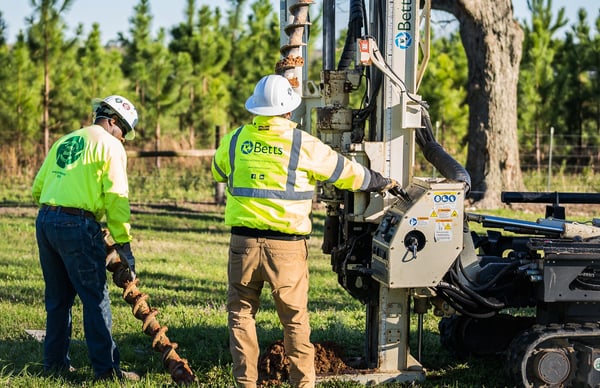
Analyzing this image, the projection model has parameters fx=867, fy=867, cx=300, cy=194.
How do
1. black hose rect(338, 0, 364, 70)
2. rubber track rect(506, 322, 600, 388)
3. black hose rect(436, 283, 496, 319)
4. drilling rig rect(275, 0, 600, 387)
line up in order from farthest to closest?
black hose rect(338, 0, 364, 70) < black hose rect(436, 283, 496, 319) < drilling rig rect(275, 0, 600, 387) < rubber track rect(506, 322, 600, 388)

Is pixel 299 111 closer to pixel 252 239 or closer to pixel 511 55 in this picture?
pixel 252 239

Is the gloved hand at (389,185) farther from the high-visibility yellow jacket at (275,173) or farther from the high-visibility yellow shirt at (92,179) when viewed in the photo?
the high-visibility yellow shirt at (92,179)

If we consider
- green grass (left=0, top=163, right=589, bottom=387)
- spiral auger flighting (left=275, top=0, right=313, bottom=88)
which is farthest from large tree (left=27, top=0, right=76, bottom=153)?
spiral auger flighting (left=275, top=0, right=313, bottom=88)

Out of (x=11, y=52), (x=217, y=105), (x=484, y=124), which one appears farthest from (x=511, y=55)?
(x=11, y=52)

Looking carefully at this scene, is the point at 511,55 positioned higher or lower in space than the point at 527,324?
higher

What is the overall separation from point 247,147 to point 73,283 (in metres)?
1.81

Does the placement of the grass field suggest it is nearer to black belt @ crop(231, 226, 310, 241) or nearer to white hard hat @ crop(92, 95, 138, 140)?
black belt @ crop(231, 226, 310, 241)

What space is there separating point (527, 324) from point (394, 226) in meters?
1.86

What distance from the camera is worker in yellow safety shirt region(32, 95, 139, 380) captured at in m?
6.55

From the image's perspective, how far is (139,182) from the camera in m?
21.7

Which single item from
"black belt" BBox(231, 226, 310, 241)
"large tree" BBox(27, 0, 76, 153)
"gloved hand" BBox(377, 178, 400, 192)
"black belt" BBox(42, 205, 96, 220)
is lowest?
"black belt" BBox(231, 226, 310, 241)

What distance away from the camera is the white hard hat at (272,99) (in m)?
6.09

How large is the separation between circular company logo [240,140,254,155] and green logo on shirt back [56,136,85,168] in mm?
1340

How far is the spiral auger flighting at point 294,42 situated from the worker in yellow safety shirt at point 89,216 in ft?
4.68
